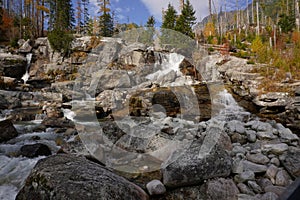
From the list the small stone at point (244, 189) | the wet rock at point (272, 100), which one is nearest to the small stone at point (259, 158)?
the small stone at point (244, 189)

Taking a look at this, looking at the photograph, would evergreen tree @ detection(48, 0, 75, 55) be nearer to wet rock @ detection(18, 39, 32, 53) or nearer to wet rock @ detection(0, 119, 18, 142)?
wet rock @ detection(18, 39, 32, 53)

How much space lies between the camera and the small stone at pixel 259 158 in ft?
12.2

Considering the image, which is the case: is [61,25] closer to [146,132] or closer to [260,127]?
[146,132]

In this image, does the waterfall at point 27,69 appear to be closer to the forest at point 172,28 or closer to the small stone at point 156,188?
the forest at point 172,28

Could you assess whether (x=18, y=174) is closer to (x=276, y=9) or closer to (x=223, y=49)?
(x=223, y=49)

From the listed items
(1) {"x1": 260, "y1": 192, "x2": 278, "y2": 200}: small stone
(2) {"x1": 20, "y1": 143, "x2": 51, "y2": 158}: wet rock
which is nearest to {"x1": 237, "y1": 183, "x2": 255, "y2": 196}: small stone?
(1) {"x1": 260, "y1": 192, "x2": 278, "y2": 200}: small stone

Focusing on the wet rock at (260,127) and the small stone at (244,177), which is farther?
the wet rock at (260,127)

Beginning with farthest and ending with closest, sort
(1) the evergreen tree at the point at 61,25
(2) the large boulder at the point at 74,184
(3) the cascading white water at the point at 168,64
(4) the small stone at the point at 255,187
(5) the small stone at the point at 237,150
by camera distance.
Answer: (1) the evergreen tree at the point at 61,25, (3) the cascading white water at the point at 168,64, (5) the small stone at the point at 237,150, (4) the small stone at the point at 255,187, (2) the large boulder at the point at 74,184

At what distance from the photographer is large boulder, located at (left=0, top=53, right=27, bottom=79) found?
596 inches

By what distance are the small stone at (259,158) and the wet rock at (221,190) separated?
3.35 feet

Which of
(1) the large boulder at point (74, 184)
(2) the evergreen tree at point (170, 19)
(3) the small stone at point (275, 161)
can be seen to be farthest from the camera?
(2) the evergreen tree at point (170, 19)

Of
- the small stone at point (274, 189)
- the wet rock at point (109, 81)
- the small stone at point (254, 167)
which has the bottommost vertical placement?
the small stone at point (274, 189)

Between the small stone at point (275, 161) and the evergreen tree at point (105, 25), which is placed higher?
the evergreen tree at point (105, 25)

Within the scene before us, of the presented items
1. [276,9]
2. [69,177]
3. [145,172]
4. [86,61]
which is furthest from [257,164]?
[276,9]
